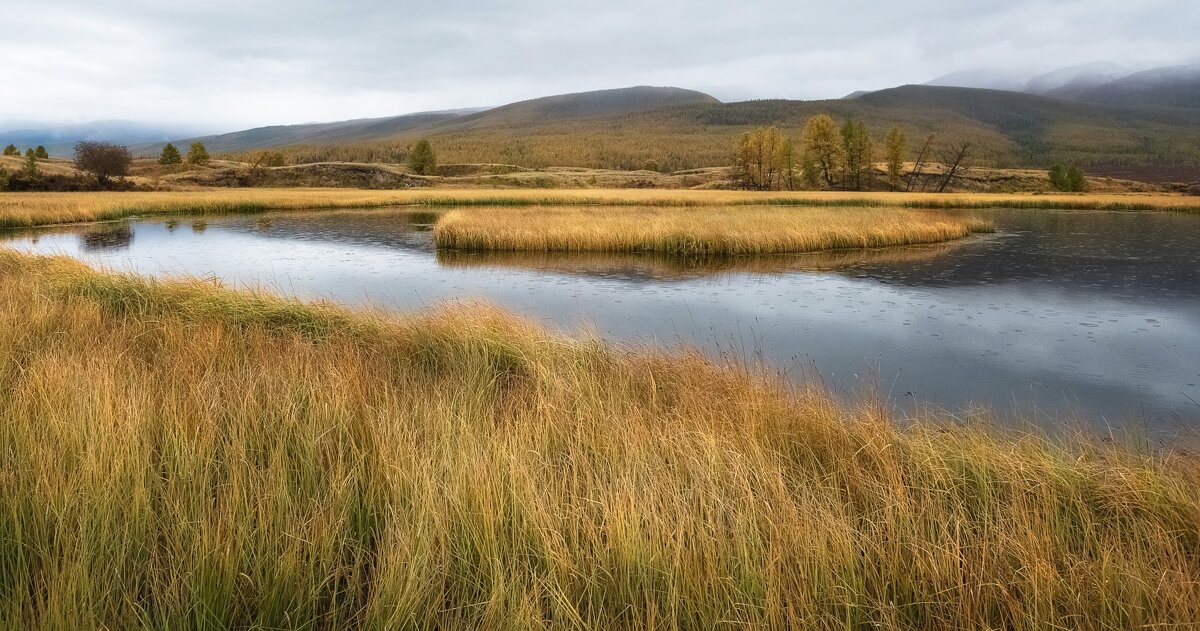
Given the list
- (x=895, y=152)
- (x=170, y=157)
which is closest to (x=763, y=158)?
(x=895, y=152)

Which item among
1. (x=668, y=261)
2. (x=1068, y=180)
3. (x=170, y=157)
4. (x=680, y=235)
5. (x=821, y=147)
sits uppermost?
(x=170, y=157)

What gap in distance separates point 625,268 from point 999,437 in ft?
38.5

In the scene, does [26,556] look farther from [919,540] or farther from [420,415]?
[919,540]

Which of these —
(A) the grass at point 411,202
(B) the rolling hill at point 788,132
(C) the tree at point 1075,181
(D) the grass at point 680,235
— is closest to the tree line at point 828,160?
(C) the tree at point 1075,181

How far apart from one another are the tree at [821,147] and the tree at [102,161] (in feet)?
177

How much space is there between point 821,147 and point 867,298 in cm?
5196

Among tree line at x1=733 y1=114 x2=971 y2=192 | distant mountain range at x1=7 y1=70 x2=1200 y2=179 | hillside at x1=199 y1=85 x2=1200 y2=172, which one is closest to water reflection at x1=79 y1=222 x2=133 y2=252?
tree line at x1=733 y1=114 x2=971 y2=192

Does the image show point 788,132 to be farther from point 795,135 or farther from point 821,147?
point 821,147

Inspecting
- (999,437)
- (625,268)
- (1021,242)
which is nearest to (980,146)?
(1021,242)

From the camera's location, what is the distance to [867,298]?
12508mm

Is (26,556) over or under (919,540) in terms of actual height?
over

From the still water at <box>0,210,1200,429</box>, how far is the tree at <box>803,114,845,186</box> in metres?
36.8

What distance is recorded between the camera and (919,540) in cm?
303

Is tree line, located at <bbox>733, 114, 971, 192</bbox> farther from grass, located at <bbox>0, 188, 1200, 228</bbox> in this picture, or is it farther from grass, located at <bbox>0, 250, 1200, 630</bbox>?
grass, located at <bbox>0, 250, 1200, 630</bbox>
